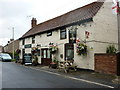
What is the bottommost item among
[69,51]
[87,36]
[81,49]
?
[69,51]

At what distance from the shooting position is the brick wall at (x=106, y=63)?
442 inches

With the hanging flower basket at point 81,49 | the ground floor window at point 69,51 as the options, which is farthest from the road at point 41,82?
the ground floor window at point 69,51

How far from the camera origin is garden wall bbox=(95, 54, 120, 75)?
11044 millimetres

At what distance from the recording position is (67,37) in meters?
16.6

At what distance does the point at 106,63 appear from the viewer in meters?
11.9

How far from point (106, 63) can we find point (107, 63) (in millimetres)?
107

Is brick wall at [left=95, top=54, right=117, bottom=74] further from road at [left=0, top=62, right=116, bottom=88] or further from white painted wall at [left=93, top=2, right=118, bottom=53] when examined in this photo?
road at [left=0, top=62, right=116, bottom=88]

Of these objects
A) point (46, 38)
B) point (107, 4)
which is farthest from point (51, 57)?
point (107, 4)

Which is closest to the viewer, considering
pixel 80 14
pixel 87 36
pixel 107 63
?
pixel 107 63

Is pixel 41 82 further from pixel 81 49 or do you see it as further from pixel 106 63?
pixel 81 49

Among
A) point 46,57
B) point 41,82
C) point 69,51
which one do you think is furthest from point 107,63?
point 46,57

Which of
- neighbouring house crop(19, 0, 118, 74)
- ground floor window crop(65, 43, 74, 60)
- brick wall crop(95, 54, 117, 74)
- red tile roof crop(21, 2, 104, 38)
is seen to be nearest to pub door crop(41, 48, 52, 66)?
neighbouring house crop(19, 0, 118, 74)

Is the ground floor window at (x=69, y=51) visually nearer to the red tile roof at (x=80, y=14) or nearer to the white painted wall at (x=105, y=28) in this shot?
the red tile roof at (x=80, y=14)

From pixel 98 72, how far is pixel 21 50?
2029 cm
